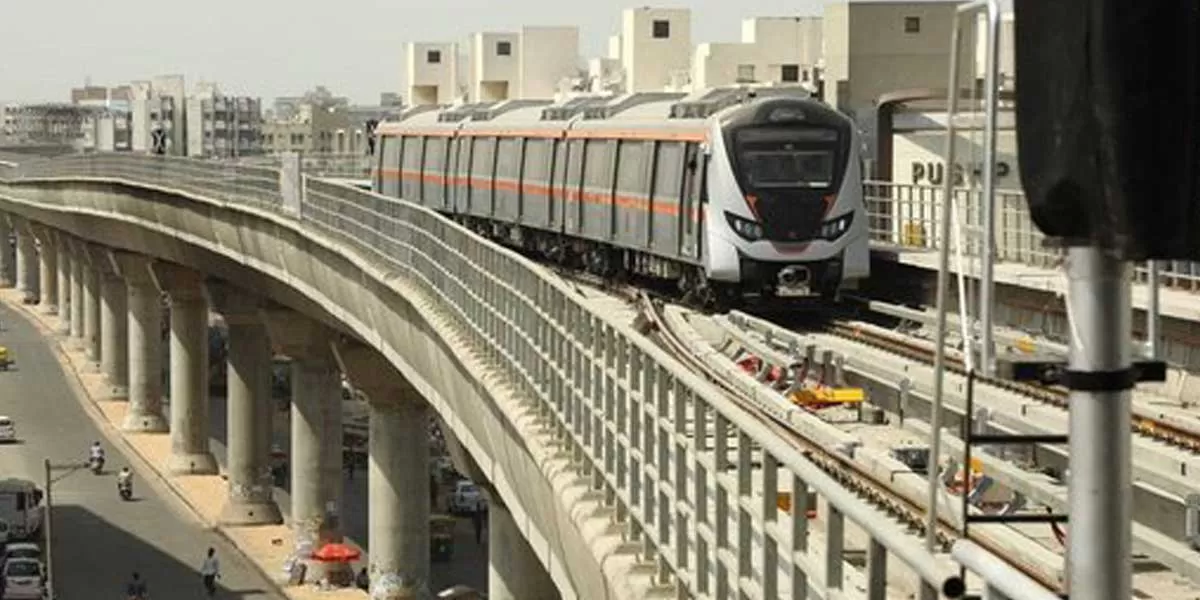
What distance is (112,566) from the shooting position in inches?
2073

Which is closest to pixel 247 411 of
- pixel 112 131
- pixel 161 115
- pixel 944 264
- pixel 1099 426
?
pixel 944 264

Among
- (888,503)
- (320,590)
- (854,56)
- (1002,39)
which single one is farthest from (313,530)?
(1002,39)

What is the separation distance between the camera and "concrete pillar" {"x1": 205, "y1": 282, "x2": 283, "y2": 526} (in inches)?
2336

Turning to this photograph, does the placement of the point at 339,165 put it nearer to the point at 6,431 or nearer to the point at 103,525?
the point at 6,431

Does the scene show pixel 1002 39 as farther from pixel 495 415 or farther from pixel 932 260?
pixel 932 260

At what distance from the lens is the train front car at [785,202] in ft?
89.1

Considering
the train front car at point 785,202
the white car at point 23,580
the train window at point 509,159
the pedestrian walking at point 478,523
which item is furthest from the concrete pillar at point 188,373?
the train front car at point 785,202

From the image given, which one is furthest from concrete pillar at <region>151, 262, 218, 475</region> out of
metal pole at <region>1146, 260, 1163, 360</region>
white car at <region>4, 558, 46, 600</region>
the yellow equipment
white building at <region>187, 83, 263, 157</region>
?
white building at <region>187, 83, 263, 157</region>

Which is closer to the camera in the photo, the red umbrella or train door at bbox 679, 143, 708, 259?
train door at bbox 679, 143, 708, 259

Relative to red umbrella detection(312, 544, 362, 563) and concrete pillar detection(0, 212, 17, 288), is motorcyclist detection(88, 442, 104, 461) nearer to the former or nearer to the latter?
red umbrella detection(312, 544, 362, 563)

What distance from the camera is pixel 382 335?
34.7 meters

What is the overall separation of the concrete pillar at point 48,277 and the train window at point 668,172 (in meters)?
87.5

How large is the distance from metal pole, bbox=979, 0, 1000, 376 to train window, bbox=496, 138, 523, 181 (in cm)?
3306

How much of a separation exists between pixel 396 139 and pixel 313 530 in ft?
29.9
